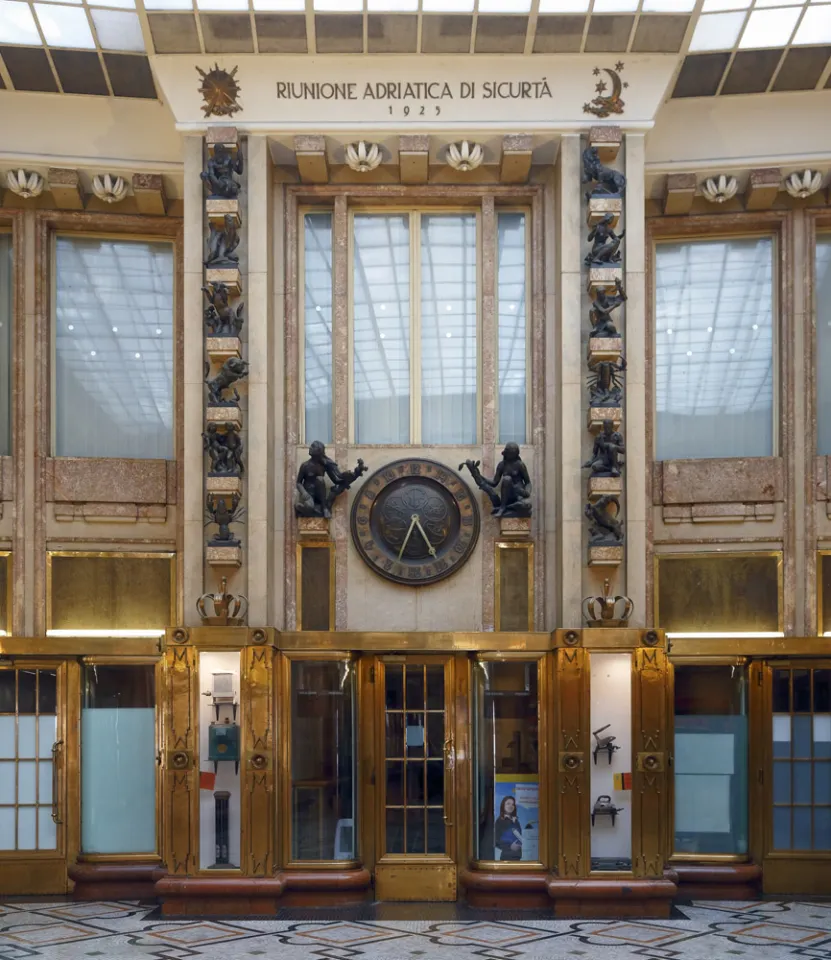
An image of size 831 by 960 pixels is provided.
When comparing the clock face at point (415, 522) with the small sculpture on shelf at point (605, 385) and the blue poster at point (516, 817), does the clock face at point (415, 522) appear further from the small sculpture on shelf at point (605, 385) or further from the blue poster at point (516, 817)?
the blue poster at point (516, 817)

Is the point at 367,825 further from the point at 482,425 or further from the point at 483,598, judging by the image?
the point at 482,425

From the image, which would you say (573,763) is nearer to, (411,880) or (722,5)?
(411,880)

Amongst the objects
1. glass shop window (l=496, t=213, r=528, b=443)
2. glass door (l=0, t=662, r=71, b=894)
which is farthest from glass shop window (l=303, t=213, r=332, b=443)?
glass door (l=0, t=662, r=71, b=894)

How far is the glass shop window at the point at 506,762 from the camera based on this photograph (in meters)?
16.2

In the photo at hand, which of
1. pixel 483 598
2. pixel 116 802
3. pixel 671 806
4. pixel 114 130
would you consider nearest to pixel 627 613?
pixel 483 598

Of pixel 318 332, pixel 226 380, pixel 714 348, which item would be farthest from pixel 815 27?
Result: pixel 226 380

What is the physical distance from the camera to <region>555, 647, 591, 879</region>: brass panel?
15688 mm

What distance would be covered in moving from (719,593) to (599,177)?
17.2 feet

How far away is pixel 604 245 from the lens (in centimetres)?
1609

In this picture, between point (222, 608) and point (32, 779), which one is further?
point (32, 779)

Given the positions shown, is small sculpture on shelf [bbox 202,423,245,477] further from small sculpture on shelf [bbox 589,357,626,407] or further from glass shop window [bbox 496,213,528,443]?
small sculpture on shelf [bbox 589,357,626,407]

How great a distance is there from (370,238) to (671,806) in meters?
7.64

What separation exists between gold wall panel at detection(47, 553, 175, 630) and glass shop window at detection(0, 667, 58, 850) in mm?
793

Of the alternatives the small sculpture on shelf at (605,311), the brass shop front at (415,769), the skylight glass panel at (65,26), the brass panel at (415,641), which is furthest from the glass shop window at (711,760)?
the skylight glass panel at (65,26)
